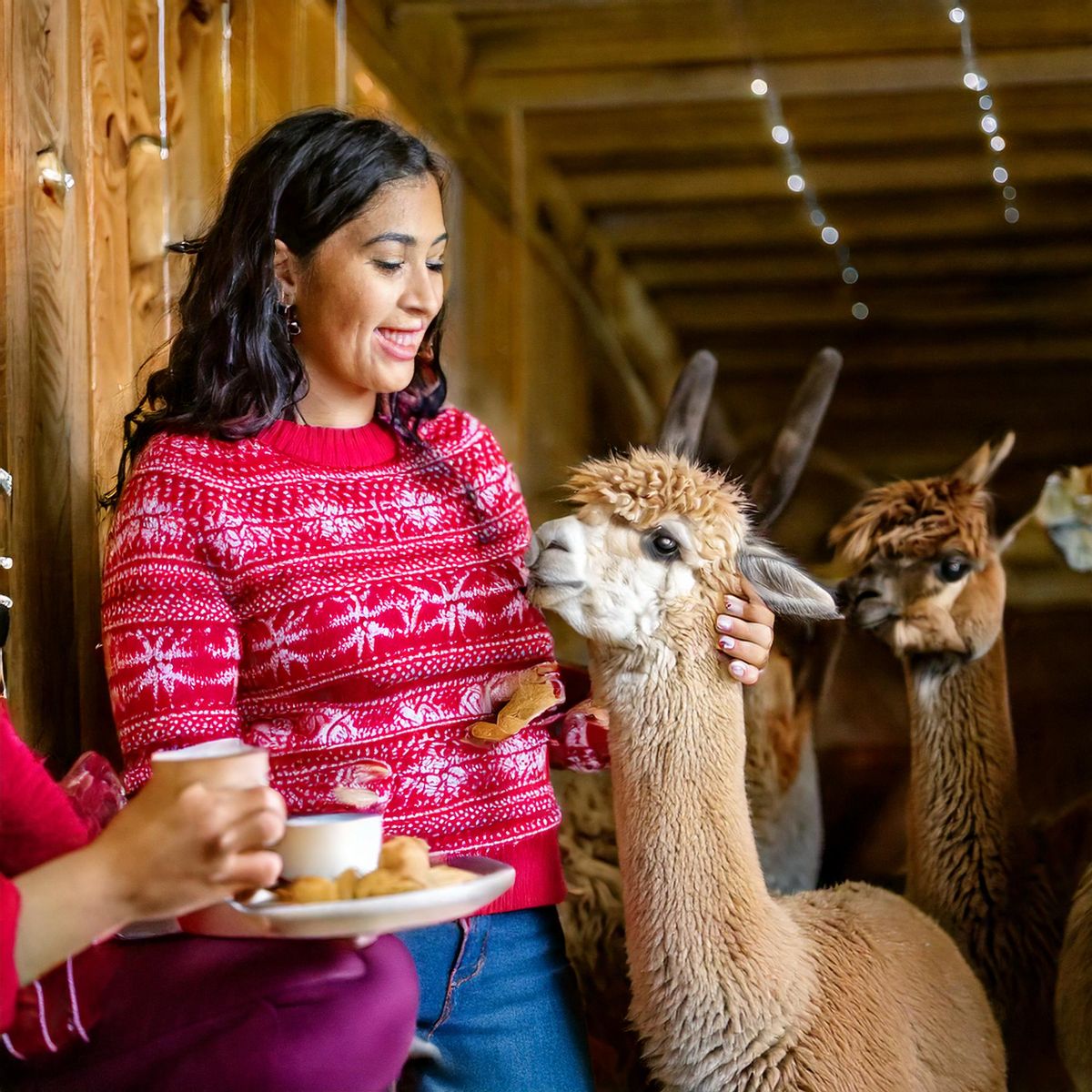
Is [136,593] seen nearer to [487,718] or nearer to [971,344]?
[487,718]

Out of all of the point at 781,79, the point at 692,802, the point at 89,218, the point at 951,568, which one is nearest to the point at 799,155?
the point at 781,79

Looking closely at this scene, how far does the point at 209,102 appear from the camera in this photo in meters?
2.70

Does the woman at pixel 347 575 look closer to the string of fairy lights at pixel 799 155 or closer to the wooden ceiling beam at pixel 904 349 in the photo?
the string of fairy lights at pixel 799 155

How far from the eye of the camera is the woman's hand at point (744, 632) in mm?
1850

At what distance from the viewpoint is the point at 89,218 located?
225 cm

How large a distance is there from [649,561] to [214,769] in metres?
0.79

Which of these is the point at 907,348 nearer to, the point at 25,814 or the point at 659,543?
the point at 659,543

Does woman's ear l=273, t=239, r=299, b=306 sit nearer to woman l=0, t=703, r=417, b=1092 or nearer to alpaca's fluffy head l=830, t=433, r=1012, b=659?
woman l=0, t=703, r=417, b=1092

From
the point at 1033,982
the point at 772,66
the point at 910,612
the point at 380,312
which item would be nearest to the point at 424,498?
the point at 380,312

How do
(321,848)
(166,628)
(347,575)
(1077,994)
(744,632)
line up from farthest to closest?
1. (1077,994)
2. (744,632)
3. (347,575)
4. (166,628)
5. (321,848)

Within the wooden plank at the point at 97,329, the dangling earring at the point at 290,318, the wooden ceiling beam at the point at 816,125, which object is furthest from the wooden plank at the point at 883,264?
the dangling earring at the point at 290,318

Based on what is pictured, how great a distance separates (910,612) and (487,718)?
3.49 ft

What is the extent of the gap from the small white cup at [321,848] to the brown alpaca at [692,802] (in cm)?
56

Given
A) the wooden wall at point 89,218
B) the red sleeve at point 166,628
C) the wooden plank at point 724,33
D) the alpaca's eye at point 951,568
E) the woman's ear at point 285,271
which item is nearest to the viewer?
the red sleeve at point 166,628
